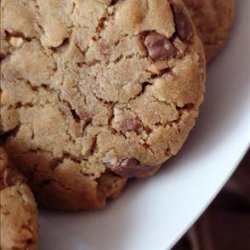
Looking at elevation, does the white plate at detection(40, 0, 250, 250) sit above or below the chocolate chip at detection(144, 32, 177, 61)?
below

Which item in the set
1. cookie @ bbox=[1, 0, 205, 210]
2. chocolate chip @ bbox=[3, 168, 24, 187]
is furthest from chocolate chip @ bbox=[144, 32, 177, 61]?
chocolate chip @ bbox=[3, 168, 24, 187]

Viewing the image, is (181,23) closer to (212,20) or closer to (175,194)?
(212,20)

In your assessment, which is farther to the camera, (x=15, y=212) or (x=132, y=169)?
(x=132, y=169)

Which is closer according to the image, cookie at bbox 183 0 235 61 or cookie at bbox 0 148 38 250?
cookie at bbox 0 148 38 250

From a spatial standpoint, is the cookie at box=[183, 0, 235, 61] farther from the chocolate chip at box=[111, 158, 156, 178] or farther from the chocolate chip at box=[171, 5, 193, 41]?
the chocolate chip at box=[111, 158, 156, 178]

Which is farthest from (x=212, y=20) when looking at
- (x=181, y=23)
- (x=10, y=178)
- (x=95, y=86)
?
(x=10, y=178)

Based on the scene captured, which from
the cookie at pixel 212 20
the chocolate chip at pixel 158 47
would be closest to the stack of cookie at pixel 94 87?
the chocolate chip at pixel 158 47

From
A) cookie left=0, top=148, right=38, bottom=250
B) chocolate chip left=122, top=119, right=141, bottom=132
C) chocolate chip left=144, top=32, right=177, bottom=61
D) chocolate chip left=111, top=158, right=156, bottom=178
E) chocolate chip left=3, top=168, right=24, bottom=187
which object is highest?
chocolate chip left=144, top=32, right=177, bottom=61
